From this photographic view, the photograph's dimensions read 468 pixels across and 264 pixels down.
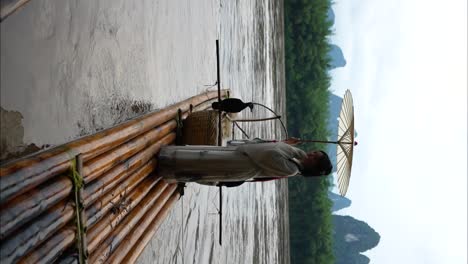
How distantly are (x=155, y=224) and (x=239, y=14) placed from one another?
538 centimetres

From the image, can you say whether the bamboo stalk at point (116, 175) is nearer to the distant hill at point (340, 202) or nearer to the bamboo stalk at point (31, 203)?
the bamboo stalk at point (31, 203)

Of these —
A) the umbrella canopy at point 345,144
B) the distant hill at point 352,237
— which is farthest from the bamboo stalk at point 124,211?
the distant hill at point 352,237

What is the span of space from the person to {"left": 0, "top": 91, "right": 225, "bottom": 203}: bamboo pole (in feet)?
1.02

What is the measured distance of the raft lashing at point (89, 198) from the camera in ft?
5.40

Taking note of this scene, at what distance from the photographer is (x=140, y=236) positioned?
2.94 meters

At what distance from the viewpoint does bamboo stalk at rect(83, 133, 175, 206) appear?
7.18 feet

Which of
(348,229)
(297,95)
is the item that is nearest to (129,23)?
Answer: (297,95)

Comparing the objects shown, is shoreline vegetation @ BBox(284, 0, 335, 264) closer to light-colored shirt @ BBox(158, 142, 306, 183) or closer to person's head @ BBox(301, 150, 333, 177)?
light-colored shirt @ BBox(158, 142, 306, 183)

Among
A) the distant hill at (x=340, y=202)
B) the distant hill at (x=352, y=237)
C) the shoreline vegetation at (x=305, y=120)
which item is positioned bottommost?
the distant hill at (x=340, y=202)

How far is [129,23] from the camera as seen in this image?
3275 mm

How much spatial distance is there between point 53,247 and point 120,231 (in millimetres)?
788

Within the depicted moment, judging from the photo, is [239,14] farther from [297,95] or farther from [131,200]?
[297,95]

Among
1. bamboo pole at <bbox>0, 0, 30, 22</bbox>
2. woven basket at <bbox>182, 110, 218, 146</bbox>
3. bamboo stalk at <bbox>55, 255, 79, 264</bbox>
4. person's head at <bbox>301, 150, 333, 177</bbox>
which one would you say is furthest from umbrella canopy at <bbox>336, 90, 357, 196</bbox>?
bamboo pole at <bbox>0, 0, 30, 22</bbox>

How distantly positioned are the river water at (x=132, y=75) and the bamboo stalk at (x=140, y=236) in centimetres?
31
